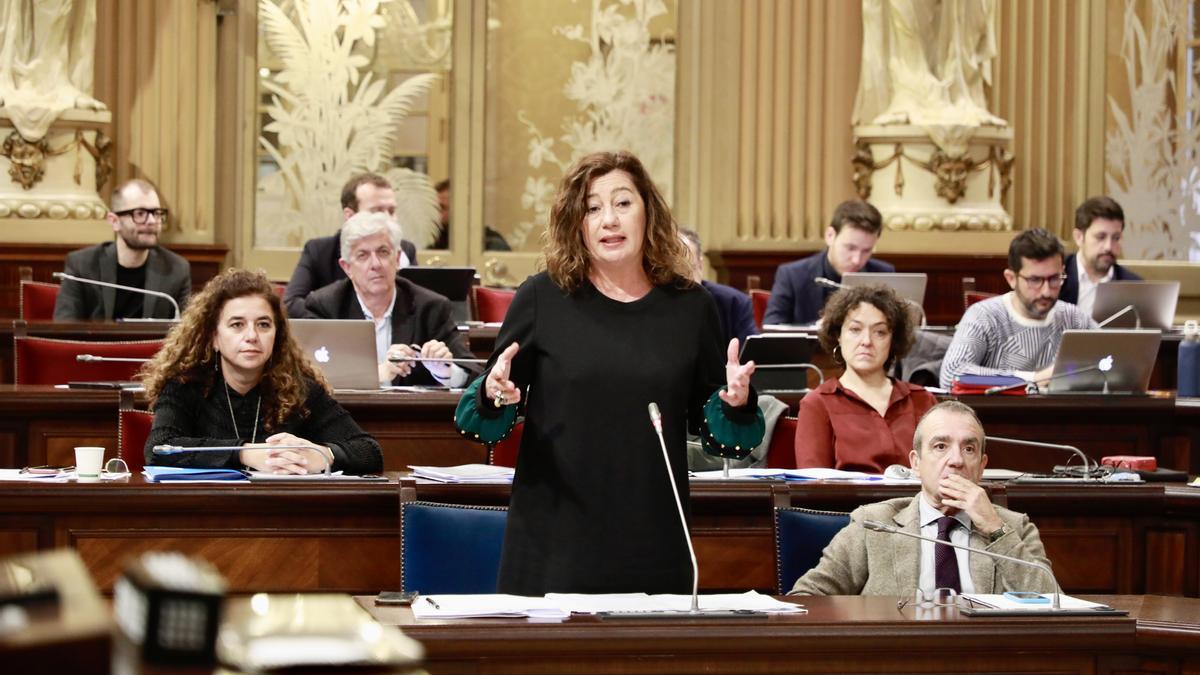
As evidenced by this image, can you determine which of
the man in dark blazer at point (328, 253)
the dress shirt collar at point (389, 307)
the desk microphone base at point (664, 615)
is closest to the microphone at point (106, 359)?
the man in dark blazer at point (328, 253)

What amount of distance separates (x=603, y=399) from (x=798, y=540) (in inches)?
27.3

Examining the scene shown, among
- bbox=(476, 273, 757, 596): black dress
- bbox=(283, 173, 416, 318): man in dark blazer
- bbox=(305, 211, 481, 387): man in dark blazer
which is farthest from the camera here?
bbox=(283, 173, 416, 318): man in dark blazer

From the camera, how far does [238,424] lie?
3.95 metres

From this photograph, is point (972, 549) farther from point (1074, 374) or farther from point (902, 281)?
point (902, 281)

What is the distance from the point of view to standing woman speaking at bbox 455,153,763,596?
2740mm

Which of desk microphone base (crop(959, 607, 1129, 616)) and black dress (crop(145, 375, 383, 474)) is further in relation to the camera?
black dress (crop(145, 375, 383, 474))

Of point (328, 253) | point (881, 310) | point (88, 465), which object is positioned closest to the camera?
point (88, 465)

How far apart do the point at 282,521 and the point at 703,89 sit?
6.26 meters

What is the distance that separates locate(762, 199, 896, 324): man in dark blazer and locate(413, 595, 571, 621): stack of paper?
16.5ft

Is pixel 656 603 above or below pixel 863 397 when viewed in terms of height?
below

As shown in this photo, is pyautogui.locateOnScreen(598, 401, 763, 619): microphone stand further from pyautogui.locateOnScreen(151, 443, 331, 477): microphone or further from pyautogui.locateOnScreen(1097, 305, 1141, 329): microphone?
pyautogui.locateOnScreen(1097, 305, 1141, 329): microphone

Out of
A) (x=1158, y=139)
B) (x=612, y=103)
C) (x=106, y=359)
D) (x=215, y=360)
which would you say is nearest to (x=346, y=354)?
(x=106, y=359)

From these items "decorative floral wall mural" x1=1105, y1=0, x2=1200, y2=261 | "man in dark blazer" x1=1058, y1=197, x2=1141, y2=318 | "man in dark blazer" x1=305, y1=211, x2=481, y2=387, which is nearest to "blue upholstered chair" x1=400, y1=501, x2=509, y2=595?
"man in dark blazer" x1=305, y1=211, x2=481, y2=387

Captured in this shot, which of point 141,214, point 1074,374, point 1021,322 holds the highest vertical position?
point 141,214
